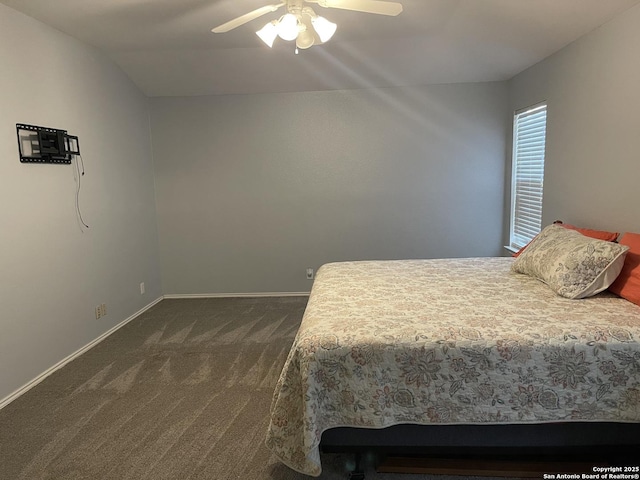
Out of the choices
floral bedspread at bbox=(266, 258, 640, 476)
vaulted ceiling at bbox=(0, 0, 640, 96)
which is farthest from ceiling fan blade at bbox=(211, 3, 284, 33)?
floral bedspread at bbox=(266, 258, 640, 476)

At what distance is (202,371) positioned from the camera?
3.07m

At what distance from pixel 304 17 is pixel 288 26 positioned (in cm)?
15

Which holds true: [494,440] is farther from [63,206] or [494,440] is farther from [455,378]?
[63,206]

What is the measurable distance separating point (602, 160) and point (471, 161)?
174cm

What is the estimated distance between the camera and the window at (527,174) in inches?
151

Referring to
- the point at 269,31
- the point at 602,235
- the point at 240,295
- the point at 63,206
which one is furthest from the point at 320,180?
the point at 602,235

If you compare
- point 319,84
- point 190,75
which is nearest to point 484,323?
point 319,84

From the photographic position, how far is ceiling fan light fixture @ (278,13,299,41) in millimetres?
2266

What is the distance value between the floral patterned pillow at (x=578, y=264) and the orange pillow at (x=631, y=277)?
5 cm

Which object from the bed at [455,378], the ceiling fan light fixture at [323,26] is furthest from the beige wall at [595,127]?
the ceiling fan light fixture at [323,26]

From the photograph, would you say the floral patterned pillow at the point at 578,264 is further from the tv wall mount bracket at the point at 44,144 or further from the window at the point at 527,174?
the tv wall mount bracket at the point at 44,144

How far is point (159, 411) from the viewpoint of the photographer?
101 inches

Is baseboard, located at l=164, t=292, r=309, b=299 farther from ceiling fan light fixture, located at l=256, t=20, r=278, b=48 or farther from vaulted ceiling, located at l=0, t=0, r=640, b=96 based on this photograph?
ceiling fan light fixture, located at l=256, t=20, r=278, b=48

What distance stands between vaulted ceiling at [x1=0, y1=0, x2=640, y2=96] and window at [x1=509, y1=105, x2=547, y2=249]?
511 mm
